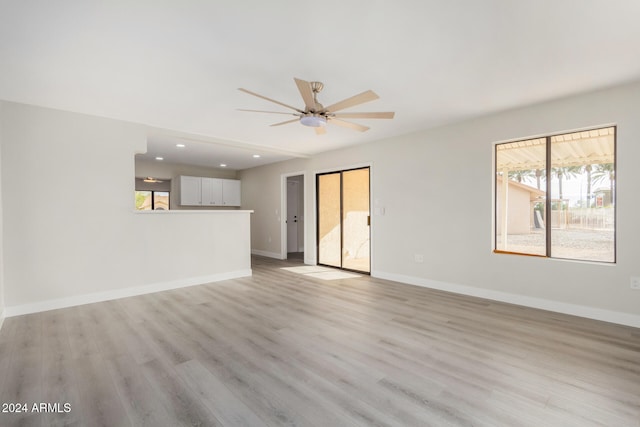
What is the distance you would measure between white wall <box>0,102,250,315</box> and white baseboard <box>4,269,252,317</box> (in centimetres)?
1

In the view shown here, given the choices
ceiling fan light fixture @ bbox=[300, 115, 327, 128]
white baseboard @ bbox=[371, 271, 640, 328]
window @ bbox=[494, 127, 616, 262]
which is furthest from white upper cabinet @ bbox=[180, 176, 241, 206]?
window @ bbox=[494, 127, 616, 262]

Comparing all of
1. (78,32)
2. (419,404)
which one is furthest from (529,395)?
(78,32)

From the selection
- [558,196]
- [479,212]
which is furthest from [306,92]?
[558,196]

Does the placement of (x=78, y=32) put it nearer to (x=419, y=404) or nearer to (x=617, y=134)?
(x=419, y=404)

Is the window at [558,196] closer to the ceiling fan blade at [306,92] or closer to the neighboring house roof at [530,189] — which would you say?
the neighboring house roof at [530,189]

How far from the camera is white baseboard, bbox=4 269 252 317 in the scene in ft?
11.6

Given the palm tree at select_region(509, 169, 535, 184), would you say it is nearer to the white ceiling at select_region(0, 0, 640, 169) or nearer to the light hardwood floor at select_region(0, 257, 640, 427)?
the white ceiling at select_region(0, 0, 640, 169)

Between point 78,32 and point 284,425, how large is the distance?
9.80 feet

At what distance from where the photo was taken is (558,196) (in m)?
3.65

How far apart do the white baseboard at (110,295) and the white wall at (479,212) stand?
9.56 feet

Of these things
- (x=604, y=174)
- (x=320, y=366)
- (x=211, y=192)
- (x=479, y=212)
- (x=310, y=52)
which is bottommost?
(x=320, y=366)

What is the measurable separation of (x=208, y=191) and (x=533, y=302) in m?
7.34

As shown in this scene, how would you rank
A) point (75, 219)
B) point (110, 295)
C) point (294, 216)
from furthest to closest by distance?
point (294, 216)
point (110, 295)
point (75, 219)

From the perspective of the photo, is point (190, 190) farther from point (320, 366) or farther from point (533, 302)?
point (533, 302)
